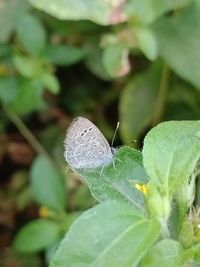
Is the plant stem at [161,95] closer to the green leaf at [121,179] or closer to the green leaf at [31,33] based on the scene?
the green leaf at [31,33]

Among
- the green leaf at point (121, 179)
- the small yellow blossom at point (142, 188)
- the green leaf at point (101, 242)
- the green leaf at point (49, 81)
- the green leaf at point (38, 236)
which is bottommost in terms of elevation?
the green leaf at point (38, 236)

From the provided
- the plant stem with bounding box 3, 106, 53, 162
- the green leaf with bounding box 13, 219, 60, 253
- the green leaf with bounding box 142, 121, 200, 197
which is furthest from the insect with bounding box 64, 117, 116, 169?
the plant stem with bounding box 3, 106, 53, 162

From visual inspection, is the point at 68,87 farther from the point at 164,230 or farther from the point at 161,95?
the point at 164,230

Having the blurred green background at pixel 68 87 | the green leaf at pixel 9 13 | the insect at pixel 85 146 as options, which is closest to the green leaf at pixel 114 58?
the blurred green background at pixel 68 87

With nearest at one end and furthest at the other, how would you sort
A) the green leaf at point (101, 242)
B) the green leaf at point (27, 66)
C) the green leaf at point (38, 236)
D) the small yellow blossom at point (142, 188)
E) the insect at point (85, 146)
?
the green leaf at point (101, 242) → the small yellow blossom at point (142, 188) → the insect at point (85, 146) → the green leaf at point (38, 236) → the green leaf at point (27, 66)

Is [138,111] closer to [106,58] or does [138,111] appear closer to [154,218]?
[106,58]

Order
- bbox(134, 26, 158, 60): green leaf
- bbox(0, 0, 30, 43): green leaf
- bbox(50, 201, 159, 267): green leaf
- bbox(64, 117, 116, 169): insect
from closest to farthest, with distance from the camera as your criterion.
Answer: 1. bbox(50, 201, 159, 267): green leaf
2. bbox(64, 117, 116, 169): insect
3. bbox(134, 26, 158, 60): green leaf
4. bbox(0, 0, 30, 43): green leaf

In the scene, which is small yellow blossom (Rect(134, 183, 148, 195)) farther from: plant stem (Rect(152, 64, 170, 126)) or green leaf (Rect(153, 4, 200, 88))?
plant stem (Rect(152, 64, 170, 126))

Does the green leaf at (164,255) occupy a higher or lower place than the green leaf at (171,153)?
lower
